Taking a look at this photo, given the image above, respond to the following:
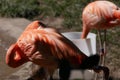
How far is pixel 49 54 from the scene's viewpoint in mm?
2178

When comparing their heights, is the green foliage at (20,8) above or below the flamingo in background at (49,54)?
below

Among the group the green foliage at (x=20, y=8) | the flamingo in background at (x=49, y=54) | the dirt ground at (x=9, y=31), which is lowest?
the dirt ground at (x=9, y=31)

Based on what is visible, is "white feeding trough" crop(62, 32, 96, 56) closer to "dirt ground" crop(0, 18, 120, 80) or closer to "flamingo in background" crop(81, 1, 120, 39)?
"flamingo in background" crop(81, 1, 120, 39)

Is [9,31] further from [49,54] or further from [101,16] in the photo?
[49,54]

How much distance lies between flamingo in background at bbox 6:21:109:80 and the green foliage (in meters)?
3.47

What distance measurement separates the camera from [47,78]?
228cm

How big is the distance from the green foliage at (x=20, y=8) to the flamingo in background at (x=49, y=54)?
347cm

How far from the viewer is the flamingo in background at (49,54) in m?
2.16

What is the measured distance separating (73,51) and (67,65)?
3.9 inches

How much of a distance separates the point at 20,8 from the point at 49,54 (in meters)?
3.64

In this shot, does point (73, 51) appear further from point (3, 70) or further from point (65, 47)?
point (3, 70)

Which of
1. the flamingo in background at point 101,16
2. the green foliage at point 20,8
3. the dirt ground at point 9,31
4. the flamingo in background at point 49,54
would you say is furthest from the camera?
the green foliage at point 20,8

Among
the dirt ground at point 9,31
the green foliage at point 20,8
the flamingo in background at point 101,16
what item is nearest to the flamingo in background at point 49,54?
the flamingo in background at point 101,16

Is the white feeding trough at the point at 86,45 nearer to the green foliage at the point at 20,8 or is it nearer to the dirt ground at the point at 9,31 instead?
the dirt ground at the point at 9,31
